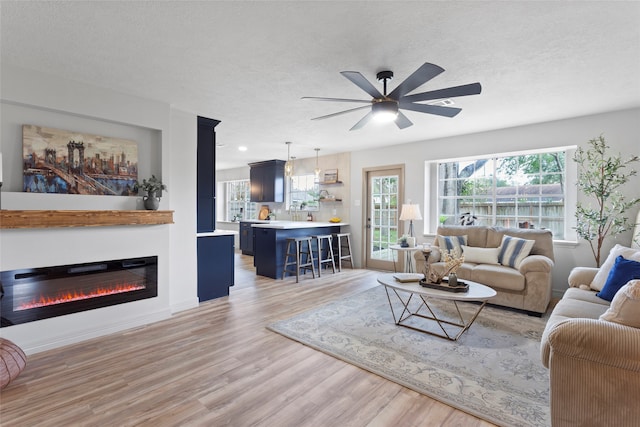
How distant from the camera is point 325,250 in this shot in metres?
6.37

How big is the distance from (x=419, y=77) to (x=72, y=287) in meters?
3.61

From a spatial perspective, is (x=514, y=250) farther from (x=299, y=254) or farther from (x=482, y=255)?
(x=299, y=254)

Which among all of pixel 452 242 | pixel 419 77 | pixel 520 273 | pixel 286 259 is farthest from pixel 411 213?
pixel 419 77

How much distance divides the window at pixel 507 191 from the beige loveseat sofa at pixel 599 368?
3.32m

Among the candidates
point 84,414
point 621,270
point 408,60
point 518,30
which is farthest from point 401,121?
point 84,414

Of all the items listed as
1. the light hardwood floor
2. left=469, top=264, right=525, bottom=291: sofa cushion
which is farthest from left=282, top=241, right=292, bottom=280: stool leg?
left=469, top=264, right=525, bottom=291: sofa cushion

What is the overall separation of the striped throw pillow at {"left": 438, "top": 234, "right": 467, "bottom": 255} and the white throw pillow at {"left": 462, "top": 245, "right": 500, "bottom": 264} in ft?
0.40

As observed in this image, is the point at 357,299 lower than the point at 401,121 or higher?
lower

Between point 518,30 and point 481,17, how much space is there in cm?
36

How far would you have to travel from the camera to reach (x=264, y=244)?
5645mm

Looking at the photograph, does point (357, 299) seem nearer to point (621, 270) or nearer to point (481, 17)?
point (621, 270)

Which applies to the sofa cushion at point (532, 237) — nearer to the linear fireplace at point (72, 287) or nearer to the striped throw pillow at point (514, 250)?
the striped throw pillow at point (514, 250)

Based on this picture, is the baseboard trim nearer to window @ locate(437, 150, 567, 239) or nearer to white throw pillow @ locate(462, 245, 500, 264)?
white throw pillow @ locate(462, 245, 500, 264)

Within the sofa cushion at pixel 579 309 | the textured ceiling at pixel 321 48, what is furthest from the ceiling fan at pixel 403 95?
the sofa cushion at pixel 579 309
